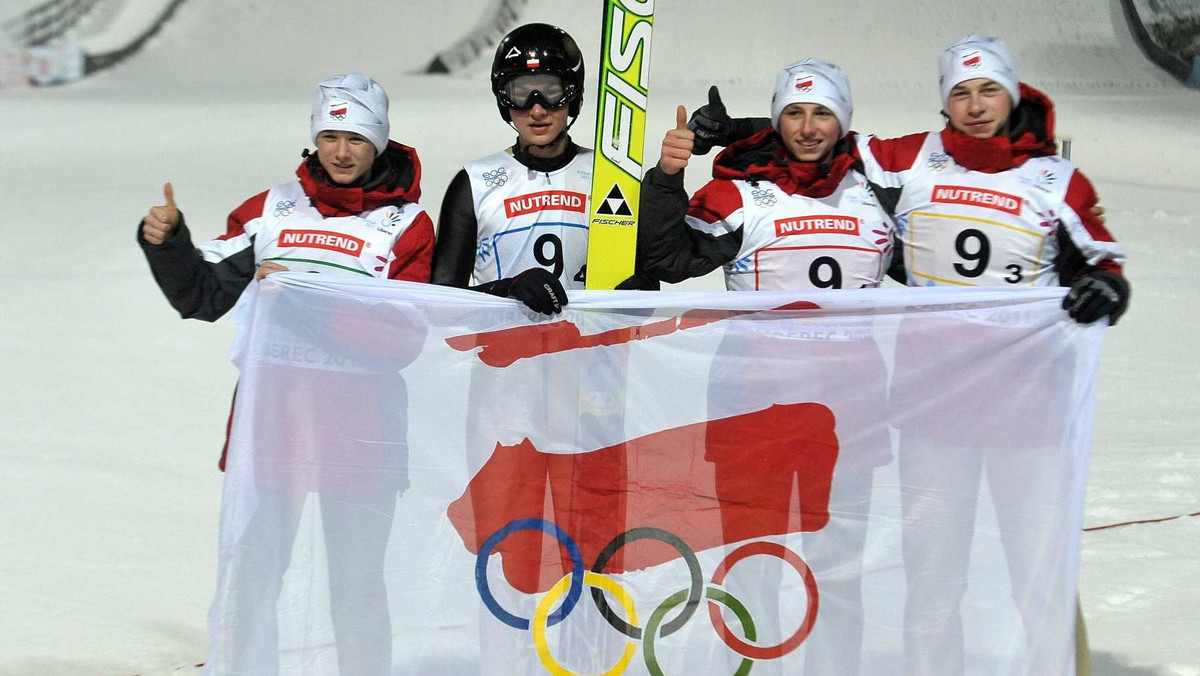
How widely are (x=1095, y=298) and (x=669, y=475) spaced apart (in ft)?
3.48

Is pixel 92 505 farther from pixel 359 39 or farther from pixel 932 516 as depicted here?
pixel 359 39

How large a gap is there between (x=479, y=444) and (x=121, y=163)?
1066 centimetres

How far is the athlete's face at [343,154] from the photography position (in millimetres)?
3266

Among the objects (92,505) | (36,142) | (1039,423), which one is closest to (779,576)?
(1039,423)

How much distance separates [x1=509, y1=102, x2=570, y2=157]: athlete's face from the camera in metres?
3.43

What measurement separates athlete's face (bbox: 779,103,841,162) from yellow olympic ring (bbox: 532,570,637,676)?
1223 millimetres

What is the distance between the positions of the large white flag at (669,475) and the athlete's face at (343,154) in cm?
42

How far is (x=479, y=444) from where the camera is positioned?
300cm

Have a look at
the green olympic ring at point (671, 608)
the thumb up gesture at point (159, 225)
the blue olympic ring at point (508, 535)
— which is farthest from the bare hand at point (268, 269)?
the green olympic ring at point (671, 608)

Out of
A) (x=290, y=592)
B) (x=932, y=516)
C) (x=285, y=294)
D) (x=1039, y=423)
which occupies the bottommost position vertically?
(x=290, y=592)

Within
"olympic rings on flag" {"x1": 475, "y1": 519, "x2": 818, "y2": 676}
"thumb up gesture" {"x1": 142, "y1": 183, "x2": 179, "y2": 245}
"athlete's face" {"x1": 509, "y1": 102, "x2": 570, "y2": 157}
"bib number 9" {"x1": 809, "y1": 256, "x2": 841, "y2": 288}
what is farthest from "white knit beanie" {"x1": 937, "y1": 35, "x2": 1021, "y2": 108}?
"thumb up gesture" {"x1": 142, "y1": 183, "x2": 179, "y2": 245}

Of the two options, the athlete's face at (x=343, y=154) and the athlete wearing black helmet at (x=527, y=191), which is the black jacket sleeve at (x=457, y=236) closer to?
the athlete wearing black helmet at (x=527, y=191)

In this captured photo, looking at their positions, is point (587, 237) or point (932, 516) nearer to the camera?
point (932, 516)

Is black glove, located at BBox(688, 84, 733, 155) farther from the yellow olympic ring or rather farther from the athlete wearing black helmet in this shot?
the yellow olympic ring
